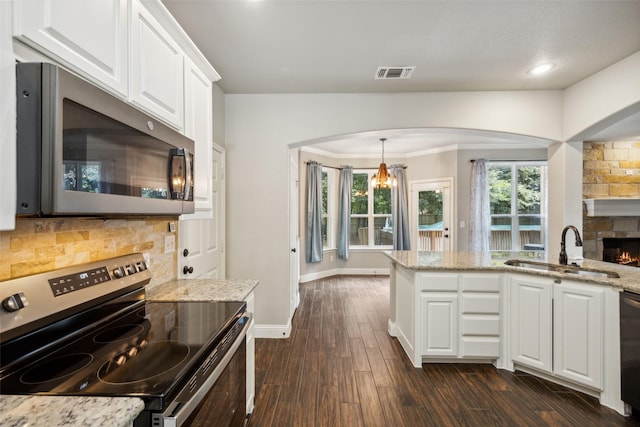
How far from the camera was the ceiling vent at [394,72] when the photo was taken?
8.66ft

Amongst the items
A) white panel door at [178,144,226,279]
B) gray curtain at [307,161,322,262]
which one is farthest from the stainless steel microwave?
gray curtain at [307,161,322,262]

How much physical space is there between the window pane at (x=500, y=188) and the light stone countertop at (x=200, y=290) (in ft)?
17.6

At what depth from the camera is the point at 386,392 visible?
222 centimetres

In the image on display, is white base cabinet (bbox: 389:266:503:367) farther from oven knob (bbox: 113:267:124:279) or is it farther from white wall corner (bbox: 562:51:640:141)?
oven knob (bbox: 113:267:124:279)

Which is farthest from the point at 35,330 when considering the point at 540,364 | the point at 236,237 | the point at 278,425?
the point at 540,364

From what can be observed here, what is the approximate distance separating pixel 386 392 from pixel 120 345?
1.91 metres

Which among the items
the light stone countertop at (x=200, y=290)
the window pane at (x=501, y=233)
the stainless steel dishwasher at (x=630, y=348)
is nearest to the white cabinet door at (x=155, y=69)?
the light stone countertop at (x=200, y=290)

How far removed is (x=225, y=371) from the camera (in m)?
1.26

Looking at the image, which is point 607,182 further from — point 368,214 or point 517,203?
point 368,214

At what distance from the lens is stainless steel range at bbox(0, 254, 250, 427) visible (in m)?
0.86

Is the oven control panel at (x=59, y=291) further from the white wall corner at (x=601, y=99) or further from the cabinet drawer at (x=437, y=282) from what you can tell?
the white wall corner at (x=601, y=99)

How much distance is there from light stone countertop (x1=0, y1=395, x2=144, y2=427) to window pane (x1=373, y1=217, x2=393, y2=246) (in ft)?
19.7

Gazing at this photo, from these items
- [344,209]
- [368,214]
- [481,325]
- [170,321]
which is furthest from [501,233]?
[170,321]

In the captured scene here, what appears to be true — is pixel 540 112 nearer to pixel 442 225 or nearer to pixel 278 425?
pixel 442 225
